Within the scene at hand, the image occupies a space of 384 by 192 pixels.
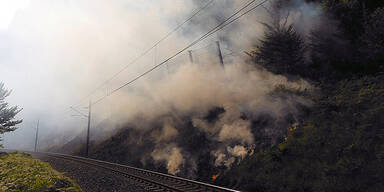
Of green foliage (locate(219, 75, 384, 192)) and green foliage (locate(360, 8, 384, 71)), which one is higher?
green foliage (locate(360, 8, 384, 71))

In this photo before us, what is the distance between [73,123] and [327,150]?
76.0 meters

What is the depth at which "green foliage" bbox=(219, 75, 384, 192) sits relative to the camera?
936cm

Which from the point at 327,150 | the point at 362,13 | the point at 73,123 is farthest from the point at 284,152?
the point at 73,123

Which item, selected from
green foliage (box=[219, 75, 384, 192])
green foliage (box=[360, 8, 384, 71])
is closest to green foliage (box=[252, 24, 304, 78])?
green foliage (box=[360, 8, 384, 71])

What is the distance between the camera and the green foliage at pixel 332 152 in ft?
30.7

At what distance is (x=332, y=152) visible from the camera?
10703mm

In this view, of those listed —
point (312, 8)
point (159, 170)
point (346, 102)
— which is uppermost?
point (312, 8)

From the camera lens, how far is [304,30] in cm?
2156

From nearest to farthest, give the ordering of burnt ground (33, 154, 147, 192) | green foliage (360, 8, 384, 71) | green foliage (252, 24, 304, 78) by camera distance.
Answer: burnt ground (33, 154, 147, 192)
green foliage (360, 8, 384, 71)
green foliage (252, 24, 304, 78)

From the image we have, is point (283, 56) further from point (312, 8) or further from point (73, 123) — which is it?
point (73, 123)

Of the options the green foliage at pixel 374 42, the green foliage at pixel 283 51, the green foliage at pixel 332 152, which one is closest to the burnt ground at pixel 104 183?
the green foliage at pixel 332 152

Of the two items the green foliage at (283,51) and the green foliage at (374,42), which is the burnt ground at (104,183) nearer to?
the green foliage at (283,51)

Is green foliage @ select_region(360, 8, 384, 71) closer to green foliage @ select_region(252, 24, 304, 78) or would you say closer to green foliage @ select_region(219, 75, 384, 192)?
green foliage @ select_region(219, 75, 384, 192)

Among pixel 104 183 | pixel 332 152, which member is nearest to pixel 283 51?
pixel 332 152
